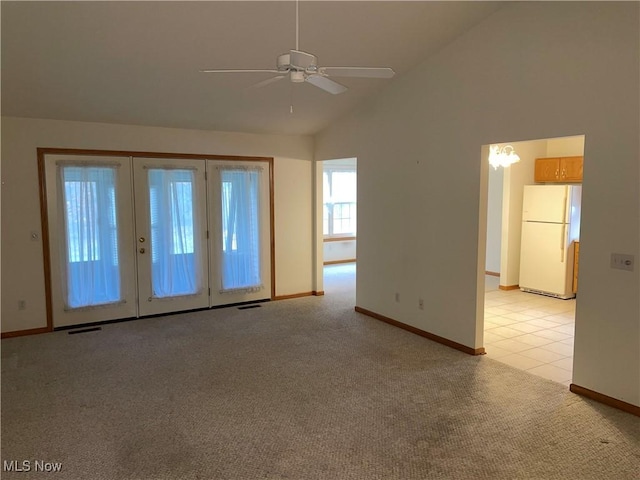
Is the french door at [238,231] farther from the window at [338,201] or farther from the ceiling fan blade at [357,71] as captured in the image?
the window at [338,201]

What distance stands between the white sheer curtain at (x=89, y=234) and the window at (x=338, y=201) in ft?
17.9

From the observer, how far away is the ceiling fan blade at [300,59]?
2.53 metres

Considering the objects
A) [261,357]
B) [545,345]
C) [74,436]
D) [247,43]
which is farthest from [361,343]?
[247,43]

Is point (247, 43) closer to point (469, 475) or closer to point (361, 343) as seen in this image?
point (361, 343)

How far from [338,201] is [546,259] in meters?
4.80

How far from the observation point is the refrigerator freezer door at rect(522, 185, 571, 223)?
21.7ft

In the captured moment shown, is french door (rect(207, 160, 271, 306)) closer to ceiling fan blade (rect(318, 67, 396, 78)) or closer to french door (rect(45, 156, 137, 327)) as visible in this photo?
french door (rect(45, 156, 137, 327))

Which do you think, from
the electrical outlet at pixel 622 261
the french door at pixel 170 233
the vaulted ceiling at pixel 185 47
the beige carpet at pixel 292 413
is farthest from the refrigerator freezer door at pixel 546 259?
the french door at pixel 170 233

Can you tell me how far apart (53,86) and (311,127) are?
10.4 ft

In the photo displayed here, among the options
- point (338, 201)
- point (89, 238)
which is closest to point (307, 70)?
point (89, 238)

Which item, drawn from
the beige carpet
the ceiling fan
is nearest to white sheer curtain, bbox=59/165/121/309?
the beige carpet

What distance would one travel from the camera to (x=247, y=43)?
387cm

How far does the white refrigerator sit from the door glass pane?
4932 millimetres

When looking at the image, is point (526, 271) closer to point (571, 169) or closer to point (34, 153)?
point (571, 169)
